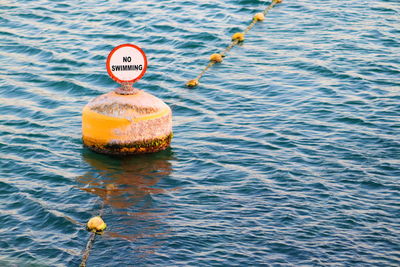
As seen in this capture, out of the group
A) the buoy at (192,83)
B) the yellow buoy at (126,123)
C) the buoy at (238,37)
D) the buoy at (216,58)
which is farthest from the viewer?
the buoy at (238,37)

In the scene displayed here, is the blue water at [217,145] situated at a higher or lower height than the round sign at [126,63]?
lower

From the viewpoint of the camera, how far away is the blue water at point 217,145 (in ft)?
35.0

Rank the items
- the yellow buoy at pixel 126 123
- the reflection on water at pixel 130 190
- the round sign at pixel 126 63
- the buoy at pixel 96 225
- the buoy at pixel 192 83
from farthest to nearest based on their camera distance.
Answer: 1. the buoy at pixel 192 83
2. the round sign at pixel 126 63
3. the yellow buoy at pixel 126 123
4. the reflection on water at pixel 130 190
5. the buoy at pixel 96 225

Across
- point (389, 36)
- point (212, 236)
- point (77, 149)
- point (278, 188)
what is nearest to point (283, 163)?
point (278, 188)

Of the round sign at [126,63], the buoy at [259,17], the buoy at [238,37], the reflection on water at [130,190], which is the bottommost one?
the reflection on water at [130,190]

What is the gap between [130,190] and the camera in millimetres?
12391

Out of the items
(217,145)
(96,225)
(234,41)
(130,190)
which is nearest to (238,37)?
(234,41)

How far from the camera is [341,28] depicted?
21.4m

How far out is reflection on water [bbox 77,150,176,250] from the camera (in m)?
11.1

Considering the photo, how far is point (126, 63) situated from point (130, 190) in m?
2.43

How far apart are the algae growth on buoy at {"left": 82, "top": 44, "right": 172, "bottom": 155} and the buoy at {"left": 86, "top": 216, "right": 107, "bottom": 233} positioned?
8.30 ft

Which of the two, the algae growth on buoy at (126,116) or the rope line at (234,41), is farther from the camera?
the rope line at (234,41)

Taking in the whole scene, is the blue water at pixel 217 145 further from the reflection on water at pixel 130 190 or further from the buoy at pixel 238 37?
the buoy at pixel 238 37

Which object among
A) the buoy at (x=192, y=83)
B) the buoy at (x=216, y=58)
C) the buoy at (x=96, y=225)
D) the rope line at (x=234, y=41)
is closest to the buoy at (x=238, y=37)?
the rope line at (x=234, y=41)
